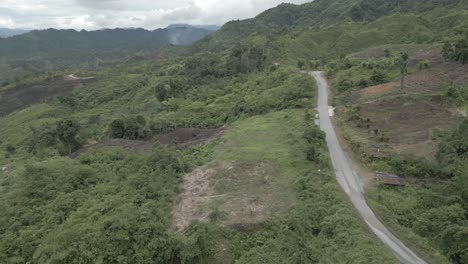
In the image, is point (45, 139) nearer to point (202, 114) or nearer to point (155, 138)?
point (155, 138)

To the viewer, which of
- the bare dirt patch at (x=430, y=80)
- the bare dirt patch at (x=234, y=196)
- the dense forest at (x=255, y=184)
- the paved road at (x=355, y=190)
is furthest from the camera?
the bare dirt patch at (x=430, y=80)

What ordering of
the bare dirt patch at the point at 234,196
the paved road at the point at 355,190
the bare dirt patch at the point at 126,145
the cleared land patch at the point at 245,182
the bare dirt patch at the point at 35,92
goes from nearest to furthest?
1. the paved road at the point at 355,190
2. the bare dirt patch at the point at 234,196
3. the cleared land patch at the point at 245,182
4. the bare dirt patch at the point at 126,145
5. the bare dirt patch at the point at 35,92

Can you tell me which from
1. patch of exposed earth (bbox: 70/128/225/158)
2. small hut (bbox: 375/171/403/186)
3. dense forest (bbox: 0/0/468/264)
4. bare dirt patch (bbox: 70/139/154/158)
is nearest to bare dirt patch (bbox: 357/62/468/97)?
dense forest (bbox: 0/0/468/264)

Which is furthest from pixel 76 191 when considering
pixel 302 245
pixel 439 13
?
pixel 439 13

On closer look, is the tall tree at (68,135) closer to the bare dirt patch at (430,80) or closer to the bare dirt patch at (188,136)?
the bare dirt patch at (188,136)

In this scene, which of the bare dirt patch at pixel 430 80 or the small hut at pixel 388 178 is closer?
the small hut at pixel 388 178

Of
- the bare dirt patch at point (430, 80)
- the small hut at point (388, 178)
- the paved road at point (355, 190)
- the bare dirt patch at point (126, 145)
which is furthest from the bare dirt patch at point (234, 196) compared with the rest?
the bare dirt patch at point (430, 80)

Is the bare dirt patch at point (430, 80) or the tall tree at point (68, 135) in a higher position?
the bare dirt patch at point (430, 80)
